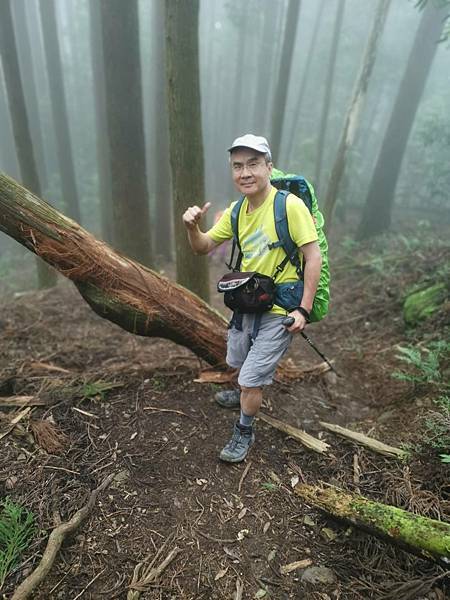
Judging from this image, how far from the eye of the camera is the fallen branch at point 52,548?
210 cm

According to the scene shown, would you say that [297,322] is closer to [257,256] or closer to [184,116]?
[257,256]

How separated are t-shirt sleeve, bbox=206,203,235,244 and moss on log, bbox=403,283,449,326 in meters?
3.82

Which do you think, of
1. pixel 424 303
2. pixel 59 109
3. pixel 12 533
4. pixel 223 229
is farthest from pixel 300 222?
pixel 59 109

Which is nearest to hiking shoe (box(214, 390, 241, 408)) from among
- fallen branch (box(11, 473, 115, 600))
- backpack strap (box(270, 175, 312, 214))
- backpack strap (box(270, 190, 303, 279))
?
fallen branch (box(11, 473, 115, 600))

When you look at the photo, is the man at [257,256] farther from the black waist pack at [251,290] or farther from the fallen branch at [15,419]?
the fallen branch at [15,419]

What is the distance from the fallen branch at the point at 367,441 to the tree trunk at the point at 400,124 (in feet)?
35.6

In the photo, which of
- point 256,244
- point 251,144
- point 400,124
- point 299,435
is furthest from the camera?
point 400,124

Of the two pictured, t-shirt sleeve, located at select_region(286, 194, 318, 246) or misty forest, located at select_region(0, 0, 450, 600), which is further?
t-shirt sleeve, located at select_region(286, 194, 318, 246)

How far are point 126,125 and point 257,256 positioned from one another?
5921 millimetres

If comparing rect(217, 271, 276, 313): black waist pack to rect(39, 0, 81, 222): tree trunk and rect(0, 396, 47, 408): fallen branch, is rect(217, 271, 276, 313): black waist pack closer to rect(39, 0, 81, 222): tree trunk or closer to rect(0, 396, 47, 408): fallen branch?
rect(0, 396, 47, 408): fallen branch

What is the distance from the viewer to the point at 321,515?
286 centimetres

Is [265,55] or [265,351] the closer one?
[265,351]

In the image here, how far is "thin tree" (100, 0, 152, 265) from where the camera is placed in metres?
7.13

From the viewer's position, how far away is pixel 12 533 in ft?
7.82
